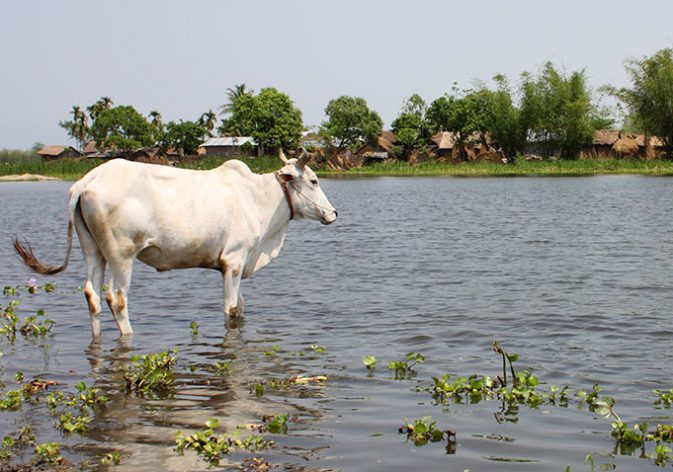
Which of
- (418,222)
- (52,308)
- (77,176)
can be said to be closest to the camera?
(52,308)

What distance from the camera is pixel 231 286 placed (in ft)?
34.7

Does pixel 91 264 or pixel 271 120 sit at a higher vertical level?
pixel 271 120

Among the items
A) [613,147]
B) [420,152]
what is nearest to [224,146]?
[420,152]

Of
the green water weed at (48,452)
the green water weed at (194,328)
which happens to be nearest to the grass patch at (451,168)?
the green water weed at (194,328)

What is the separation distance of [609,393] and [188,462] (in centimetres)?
376

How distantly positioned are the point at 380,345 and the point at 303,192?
2.51m

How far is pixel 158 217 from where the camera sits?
31.3 feet

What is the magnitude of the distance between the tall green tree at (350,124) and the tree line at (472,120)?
0.13 metres

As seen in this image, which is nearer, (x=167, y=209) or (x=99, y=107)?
(x=167, y=209)

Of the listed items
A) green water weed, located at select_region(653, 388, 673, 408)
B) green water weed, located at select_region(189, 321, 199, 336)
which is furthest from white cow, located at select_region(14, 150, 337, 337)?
green water weed, located at select_region(653, 388, 673, 408)

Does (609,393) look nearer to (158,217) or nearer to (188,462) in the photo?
(188,462)

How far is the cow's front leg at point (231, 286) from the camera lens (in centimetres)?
1044

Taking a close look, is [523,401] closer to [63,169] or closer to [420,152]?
[63,169]

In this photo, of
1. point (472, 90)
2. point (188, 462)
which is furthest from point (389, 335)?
point (472, 90)
